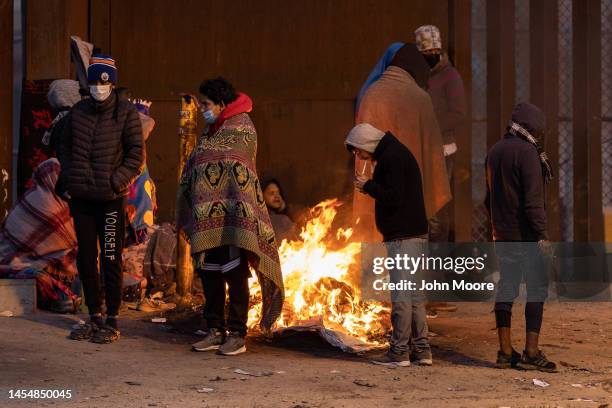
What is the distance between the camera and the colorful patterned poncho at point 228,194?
27.1ft

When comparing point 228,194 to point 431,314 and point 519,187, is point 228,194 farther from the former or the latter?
point 431,314

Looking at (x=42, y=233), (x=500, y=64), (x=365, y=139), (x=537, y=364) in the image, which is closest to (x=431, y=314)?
(x=537, y=364)

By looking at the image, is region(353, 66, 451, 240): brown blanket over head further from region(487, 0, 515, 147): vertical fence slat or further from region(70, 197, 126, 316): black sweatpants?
region(487, 0, 515, 147): vertical fence slat

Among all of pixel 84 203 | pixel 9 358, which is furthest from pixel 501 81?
pixel 9 358

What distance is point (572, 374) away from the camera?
777 centimetres

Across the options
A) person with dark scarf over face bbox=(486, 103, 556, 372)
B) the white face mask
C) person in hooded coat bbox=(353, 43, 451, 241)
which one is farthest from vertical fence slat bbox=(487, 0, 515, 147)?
the white face mask

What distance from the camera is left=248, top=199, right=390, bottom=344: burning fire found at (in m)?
9.23

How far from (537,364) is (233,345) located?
79.2 inches

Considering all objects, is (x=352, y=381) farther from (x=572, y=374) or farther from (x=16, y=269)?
(x=16, y=269)

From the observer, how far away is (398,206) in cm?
782

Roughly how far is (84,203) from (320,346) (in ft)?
6.40

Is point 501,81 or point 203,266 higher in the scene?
point 501,81

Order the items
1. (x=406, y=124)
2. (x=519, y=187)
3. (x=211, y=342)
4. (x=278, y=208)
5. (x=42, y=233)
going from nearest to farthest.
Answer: (x=519, y=187) → (x=211, y=342) → (x=406, y=124) → (x=42, y=233) → (x=278, y=208)

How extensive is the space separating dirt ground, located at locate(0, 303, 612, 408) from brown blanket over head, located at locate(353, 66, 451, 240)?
107cm
